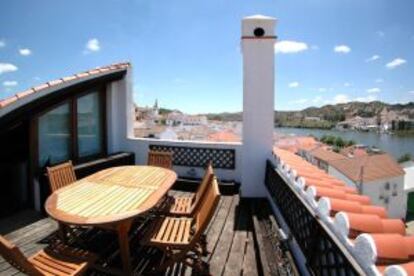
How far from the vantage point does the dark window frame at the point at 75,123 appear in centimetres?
462

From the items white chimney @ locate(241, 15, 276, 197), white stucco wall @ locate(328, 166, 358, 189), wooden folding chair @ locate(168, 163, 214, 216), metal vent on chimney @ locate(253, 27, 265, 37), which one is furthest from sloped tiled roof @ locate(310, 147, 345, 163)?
wooden folding chair @ locate(168, 163, 214, 216)

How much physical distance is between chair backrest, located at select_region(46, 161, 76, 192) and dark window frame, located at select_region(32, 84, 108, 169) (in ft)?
3.45

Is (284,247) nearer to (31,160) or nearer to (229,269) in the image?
(229,269)

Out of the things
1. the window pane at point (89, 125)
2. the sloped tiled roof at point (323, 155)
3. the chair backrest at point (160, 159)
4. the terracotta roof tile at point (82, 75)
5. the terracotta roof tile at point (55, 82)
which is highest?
the terracotta roof tile at point (82, 75)

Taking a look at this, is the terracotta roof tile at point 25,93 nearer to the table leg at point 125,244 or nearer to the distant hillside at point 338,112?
the table leg at point 125,244

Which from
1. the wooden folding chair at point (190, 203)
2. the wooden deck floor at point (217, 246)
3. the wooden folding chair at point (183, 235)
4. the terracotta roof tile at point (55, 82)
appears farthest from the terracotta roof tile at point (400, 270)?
the terracotta roof tile at point (55, 82)

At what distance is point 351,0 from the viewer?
735cm

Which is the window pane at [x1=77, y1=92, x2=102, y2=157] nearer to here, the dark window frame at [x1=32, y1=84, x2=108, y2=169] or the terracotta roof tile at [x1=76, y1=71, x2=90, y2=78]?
the dark window frame at [x1=32, y1=84, x2=108, y2=169]

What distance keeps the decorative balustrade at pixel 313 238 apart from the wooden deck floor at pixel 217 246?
1.59 ft

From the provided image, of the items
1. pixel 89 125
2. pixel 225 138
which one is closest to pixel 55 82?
pixel 89 125

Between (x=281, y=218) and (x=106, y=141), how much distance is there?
440cm

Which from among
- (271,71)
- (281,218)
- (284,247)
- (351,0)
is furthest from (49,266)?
(351,0)

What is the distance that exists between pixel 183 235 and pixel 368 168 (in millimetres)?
31867

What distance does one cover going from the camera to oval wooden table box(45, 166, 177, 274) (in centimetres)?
245
